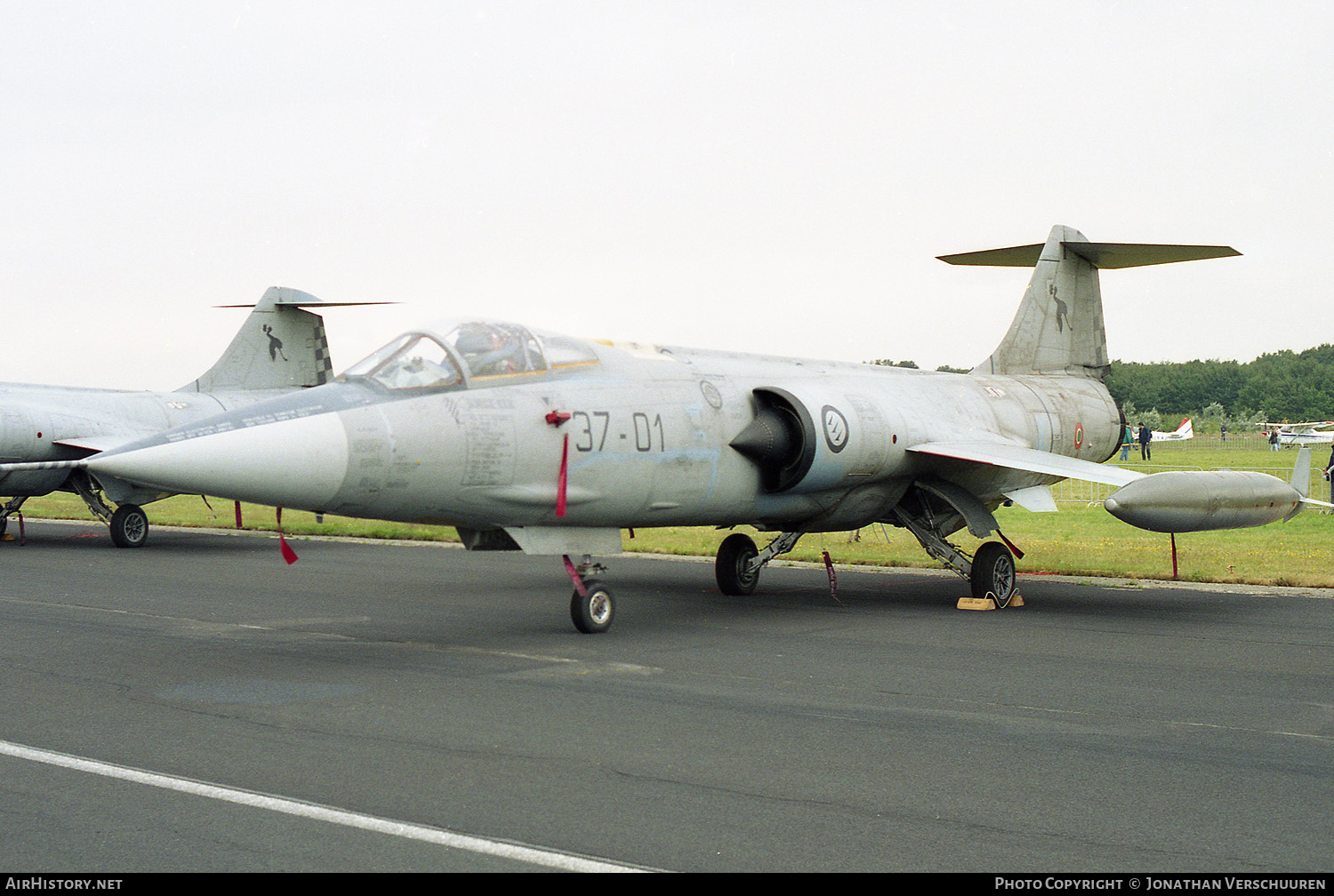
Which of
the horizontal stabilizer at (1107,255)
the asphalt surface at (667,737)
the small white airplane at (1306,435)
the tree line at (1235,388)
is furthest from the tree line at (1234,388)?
the asphalt surface at (667,737)

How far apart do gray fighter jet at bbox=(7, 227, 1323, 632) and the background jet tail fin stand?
52.3 ft

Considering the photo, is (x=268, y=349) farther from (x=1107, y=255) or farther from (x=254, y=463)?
(x=254, y=463)

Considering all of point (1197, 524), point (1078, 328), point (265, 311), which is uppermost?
point (265, 311)

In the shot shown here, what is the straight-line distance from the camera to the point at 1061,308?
15953 mm

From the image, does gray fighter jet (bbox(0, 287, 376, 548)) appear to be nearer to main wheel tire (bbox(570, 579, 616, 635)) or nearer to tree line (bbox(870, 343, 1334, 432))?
main wheel tire (bbox(570, 579, 616, 635))

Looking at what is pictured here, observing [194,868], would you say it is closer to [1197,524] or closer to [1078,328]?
[1197,524]

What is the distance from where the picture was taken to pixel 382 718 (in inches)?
257

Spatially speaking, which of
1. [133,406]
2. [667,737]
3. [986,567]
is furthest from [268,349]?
[667,737]

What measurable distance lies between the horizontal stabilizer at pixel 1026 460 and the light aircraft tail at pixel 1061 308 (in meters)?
3.63

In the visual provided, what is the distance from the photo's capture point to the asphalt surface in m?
4.32

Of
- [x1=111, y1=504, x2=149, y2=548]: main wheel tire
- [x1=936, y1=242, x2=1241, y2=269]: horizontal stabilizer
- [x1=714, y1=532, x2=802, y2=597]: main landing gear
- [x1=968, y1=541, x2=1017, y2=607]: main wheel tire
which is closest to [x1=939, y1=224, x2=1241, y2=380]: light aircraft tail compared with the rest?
[x1=936, y1=242, x2=1241, y2=269]: horizontal stabilizer

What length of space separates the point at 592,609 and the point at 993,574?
4.74m

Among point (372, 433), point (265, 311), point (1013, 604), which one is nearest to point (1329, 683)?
point (1013, 604)
